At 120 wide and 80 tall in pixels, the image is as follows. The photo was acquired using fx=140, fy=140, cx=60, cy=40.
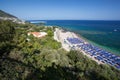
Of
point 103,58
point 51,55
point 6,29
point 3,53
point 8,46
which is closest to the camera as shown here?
point 3,53

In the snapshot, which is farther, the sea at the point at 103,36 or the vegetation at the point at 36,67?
the sea at the point at 103,36

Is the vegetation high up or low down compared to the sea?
up

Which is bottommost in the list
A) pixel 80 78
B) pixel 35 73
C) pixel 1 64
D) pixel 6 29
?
pixel 80 78

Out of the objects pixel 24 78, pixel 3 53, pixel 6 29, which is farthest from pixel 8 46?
pixel 24 78

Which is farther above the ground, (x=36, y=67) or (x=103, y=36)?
(x=36, y=67)

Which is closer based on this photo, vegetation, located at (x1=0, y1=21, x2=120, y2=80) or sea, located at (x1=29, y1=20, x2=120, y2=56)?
vegetation, located at (x1=0, y1=21, x2=120, y2=80)

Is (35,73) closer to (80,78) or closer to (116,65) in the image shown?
(80,78)

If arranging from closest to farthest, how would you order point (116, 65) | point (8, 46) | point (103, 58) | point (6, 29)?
point (8, 46), point (6, 29), point (116, 65), point (103, 58)

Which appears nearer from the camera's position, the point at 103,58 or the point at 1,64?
the point at 1,64

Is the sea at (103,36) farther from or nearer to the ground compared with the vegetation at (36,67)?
nearer to the ground

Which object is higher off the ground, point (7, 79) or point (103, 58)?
point (7, 79)

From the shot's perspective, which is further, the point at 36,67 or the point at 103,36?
the point at 103,36
